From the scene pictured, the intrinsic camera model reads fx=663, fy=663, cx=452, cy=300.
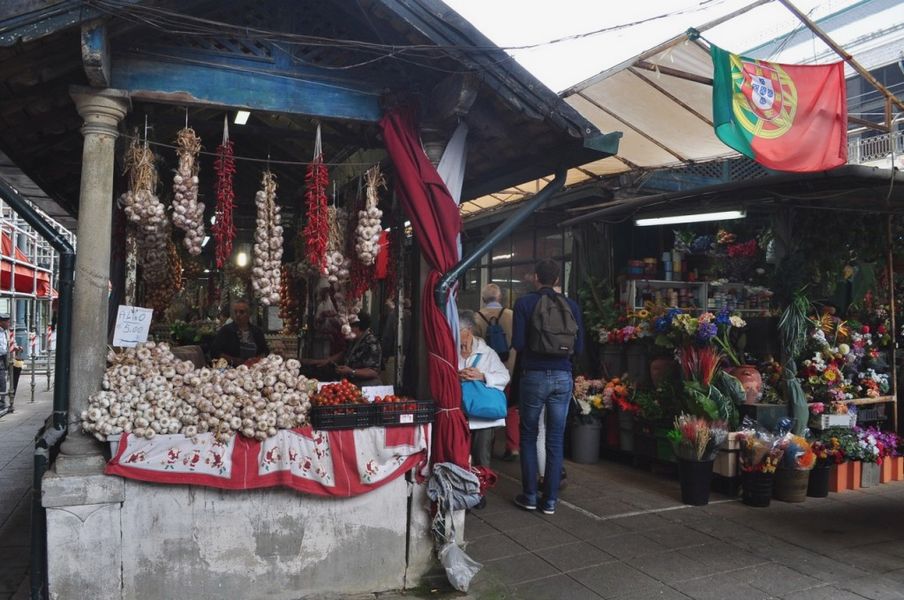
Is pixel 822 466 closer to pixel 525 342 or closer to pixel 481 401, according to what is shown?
pixel 525 342

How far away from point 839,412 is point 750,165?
5.81 m

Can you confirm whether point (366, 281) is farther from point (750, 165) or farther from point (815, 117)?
point (750, 165)

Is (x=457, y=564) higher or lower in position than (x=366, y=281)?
lower

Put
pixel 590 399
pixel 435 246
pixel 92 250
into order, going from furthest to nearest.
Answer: pixel 590 399, pixel 435 246, pixel 92 250

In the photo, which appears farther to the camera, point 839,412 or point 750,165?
point 750,165

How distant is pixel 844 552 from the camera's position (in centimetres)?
530

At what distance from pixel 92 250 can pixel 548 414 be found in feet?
13.0

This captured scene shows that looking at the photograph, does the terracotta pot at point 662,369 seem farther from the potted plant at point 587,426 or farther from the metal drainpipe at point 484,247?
the metal drainpipe at point 484,247

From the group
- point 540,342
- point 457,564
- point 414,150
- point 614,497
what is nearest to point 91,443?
point 457,564

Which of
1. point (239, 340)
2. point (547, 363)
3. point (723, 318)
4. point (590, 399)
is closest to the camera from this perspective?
point (547, 363)

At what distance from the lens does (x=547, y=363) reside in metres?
6.05

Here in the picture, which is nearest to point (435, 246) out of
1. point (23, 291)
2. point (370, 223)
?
point (370, 223)

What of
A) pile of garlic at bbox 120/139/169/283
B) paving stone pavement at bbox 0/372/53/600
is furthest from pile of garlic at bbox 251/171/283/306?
paving stone pavement at bbox 0/372/53/600

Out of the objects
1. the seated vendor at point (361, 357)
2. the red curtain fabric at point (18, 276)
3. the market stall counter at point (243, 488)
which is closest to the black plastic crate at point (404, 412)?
the market stall counter at point (243, 488)
